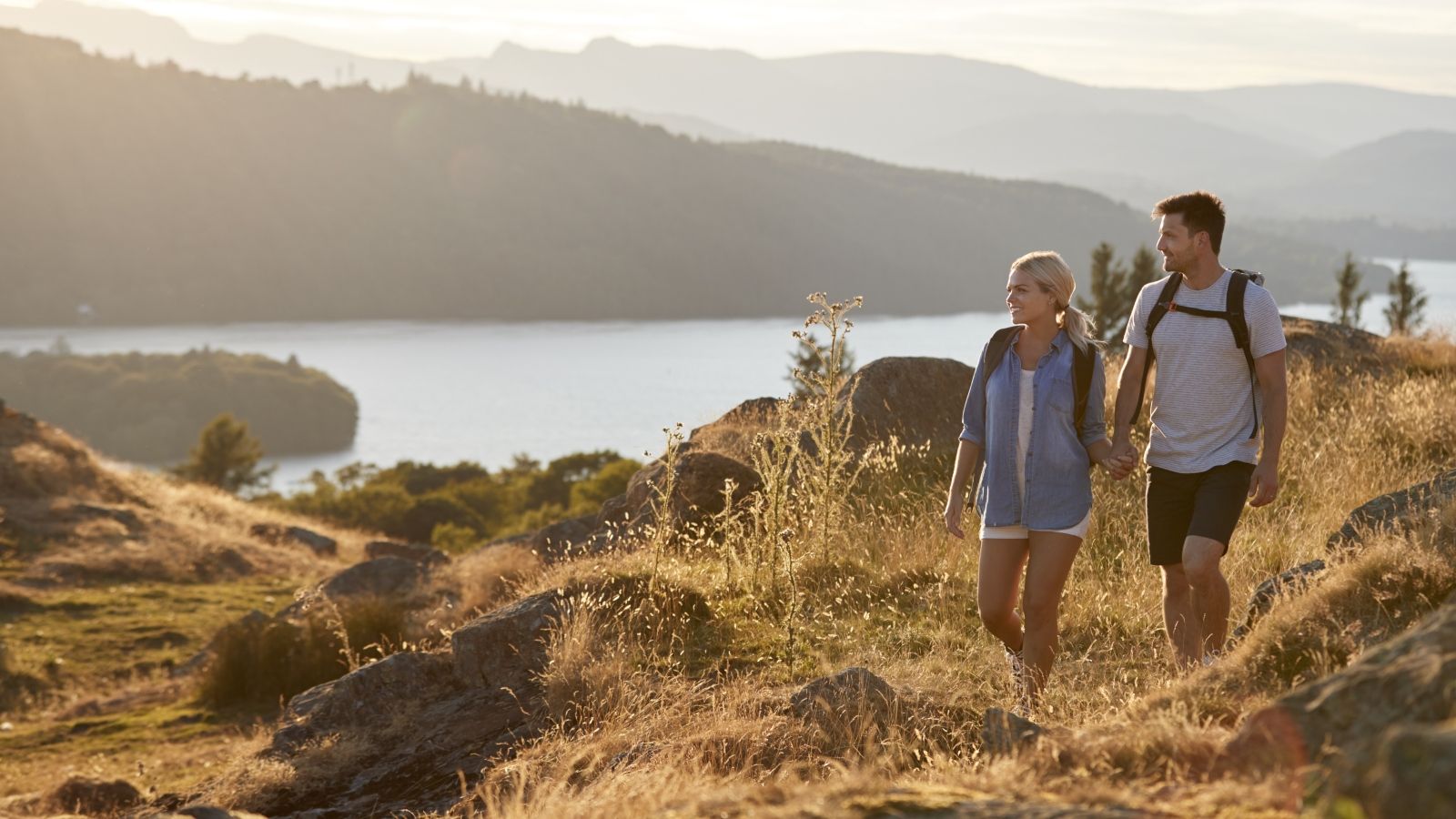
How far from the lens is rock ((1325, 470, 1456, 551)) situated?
4.38 m

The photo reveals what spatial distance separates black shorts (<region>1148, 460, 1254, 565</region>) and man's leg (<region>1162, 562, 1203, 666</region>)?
0.06m

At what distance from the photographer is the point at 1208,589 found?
4.24 metres

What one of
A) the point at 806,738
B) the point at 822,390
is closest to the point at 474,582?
the point at 822,390

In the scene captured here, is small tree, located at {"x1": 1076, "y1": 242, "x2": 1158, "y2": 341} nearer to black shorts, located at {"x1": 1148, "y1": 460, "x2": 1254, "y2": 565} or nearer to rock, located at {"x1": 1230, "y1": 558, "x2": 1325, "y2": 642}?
rock, located at {"x1": 1230, "y1": 558, "x2": 1325, "y2": 642}

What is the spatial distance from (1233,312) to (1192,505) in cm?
69

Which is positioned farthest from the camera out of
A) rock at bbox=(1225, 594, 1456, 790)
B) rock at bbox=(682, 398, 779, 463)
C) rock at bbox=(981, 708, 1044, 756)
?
rock at bbox=(682, 398, 779, 463)

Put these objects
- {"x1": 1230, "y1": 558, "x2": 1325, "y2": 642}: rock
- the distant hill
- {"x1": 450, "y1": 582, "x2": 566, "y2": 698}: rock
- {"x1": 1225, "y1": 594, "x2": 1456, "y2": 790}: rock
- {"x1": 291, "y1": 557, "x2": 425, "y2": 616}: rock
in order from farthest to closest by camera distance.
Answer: the distant hill
{"x1": 291, "y1": 557, "x2": 425, "y2": 616}: rock
{"x1": 450, "y1": 582, "x2": 566, "y2": 698}: rock
{"x1": 1230, "y1": 558, "x2": 1325, "y2": 642}: rock
{"x1": 1225, "y1": 594, "x2": 1456, "y2": 790}: rock

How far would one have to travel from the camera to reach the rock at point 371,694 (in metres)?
6.55

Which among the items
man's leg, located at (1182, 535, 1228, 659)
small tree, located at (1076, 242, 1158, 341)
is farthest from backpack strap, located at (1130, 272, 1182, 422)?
small tree, located at (1076, 242, 1158, 341)

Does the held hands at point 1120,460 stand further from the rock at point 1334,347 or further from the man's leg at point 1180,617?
the rock at point 1334,347

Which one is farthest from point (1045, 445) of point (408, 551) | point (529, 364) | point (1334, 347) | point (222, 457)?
point (529, 364)

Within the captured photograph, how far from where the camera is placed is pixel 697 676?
5727 millimetres

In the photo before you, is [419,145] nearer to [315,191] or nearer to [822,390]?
[315,191]

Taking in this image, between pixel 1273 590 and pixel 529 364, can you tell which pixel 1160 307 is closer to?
pixel 1273 590
